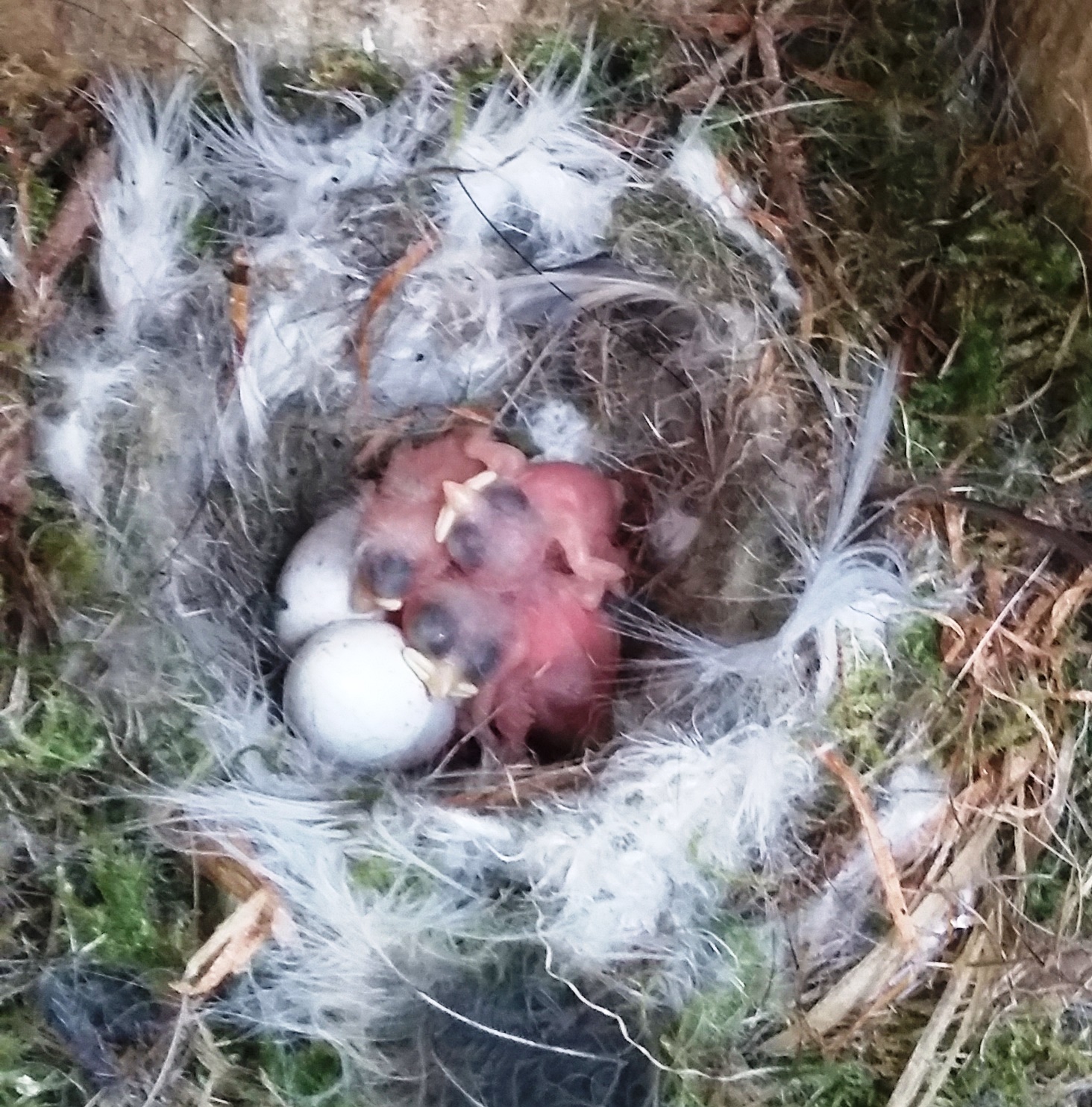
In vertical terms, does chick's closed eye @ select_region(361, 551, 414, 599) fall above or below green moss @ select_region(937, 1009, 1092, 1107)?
above

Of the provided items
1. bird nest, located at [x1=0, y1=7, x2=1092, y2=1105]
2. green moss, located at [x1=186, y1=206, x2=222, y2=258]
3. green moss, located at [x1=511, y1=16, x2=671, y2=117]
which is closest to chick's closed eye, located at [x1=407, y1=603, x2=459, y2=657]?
bird nest, located at [x1=0, y1=7, x2=1092, y2=1105]

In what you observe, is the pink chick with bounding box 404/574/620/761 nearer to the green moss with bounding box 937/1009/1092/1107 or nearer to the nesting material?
the nesting material

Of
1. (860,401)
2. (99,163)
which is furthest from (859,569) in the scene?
(99,163)

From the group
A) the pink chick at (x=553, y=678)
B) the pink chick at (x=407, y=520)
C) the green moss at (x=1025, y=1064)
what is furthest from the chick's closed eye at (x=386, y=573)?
the green moss at (x=1025, y=1064)

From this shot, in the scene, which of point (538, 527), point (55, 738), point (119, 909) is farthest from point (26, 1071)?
point (538, 527)

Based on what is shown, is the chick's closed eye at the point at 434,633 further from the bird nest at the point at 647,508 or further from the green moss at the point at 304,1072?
the green moss at the point at 304,1072

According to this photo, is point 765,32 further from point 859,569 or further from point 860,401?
point 859,569

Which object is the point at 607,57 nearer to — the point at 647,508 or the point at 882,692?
the point at 647,508

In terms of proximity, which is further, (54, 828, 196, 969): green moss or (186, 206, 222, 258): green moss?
(186, 206, 222, 258): green moss
